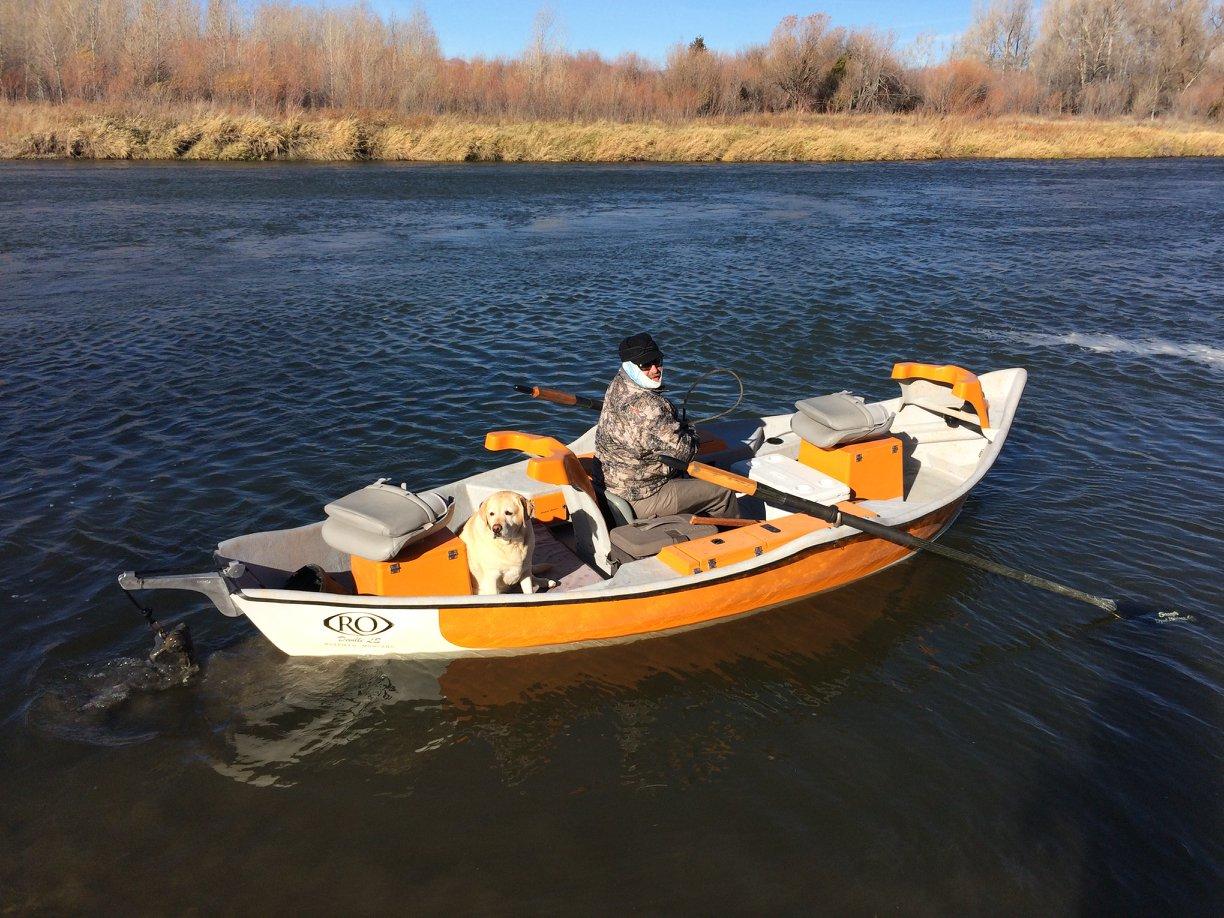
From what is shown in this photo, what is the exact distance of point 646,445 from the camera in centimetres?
736

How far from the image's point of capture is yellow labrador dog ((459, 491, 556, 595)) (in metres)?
6.28

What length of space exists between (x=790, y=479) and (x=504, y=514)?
3.12 m

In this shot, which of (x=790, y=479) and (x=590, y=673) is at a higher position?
(x=790, y=479)

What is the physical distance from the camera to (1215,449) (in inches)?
440

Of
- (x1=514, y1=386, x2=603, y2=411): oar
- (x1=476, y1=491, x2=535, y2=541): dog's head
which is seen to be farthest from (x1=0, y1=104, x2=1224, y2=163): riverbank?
(x1=476, y1=491, x2=535, y2=541): dog's head

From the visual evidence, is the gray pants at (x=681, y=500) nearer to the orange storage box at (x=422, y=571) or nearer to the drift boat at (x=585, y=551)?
the drift boat at (x=585, y=551)

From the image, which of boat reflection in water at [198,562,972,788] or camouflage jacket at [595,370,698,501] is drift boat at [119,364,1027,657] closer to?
boat reflection in water at [198,562,972,788]

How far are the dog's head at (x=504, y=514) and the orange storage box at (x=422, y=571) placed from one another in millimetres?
442

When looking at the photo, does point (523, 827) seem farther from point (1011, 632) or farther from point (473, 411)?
point (473, 411)

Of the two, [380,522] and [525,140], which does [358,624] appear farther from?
[525,140]

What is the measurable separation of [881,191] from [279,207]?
80.7 feet

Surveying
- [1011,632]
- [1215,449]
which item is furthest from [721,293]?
[1011,632]

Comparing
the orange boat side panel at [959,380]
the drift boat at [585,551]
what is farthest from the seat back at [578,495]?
the orange boat side panel at [959,380]

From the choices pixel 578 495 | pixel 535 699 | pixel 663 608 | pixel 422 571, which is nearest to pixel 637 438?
pixel 578 495
